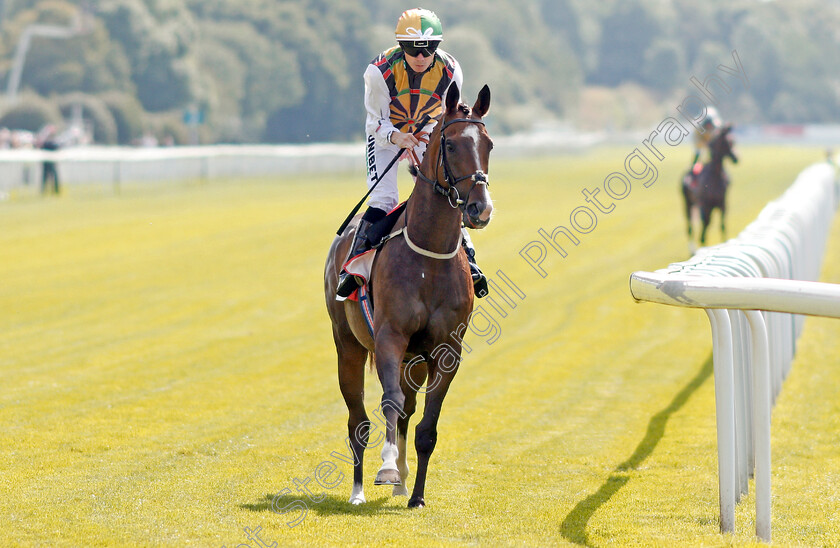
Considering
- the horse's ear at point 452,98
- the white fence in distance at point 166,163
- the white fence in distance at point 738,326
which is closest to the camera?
the white fence in distance at point 738,326

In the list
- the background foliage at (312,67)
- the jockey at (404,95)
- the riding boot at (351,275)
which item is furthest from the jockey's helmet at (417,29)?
the background foliage at (312,67)

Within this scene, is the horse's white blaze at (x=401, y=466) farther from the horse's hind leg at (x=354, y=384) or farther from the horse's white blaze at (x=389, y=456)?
the horse's white blaze at (x=389, y=456)

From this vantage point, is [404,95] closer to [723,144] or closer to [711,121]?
[723,144]

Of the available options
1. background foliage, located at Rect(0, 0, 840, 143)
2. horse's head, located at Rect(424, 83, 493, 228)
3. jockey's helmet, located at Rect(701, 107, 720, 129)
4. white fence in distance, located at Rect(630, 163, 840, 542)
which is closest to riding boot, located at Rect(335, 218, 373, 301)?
A: horse's head, located at Rect(424, 83, 493, 228)

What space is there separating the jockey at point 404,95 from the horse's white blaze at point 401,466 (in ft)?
2.74

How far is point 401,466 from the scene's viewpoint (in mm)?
5855

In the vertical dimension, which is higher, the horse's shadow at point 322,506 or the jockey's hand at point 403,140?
the jockey's hand at point 403,140

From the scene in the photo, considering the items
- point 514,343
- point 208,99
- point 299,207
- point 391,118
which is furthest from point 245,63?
point 391,118

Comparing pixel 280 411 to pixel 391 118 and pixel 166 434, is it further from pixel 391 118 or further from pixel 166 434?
pixel 391 118

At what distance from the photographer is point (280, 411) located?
313 inches

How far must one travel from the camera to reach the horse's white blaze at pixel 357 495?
5.50 m

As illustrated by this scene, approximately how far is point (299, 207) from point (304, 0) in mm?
52785

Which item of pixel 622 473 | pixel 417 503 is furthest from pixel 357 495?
pixel 622 473

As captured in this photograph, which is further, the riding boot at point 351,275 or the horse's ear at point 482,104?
the riding boot at point 351,275
